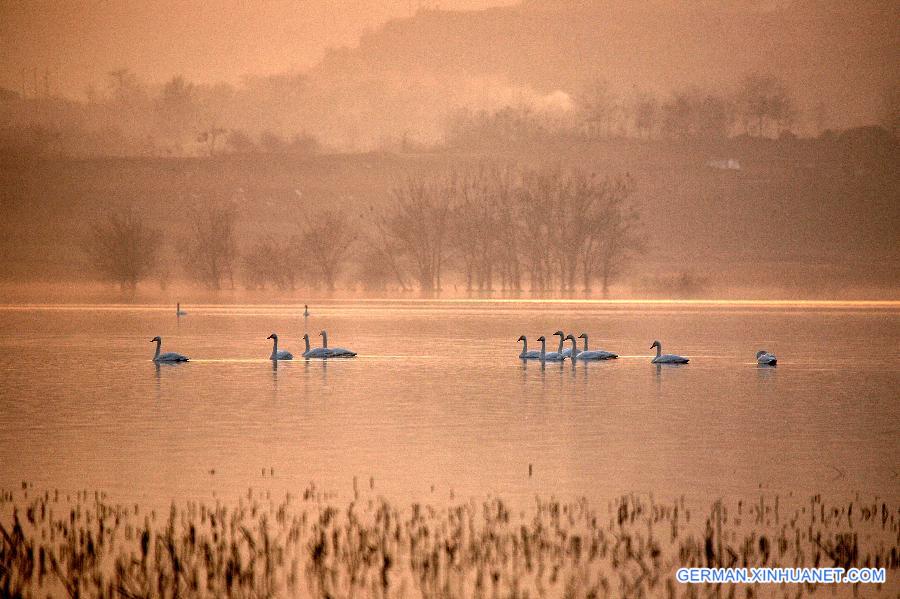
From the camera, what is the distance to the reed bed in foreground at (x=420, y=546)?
12633 mm

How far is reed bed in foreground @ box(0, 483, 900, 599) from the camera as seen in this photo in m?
12.6

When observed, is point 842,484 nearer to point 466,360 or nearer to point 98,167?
point 466,360

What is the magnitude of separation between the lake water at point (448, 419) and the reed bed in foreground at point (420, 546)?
1176 millimetres

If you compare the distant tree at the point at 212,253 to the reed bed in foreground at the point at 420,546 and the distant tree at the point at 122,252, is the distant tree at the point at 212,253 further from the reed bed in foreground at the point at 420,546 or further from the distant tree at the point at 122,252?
the reed bed in foreground at the point at 420,546

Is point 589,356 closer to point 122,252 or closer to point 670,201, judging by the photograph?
point 122,252

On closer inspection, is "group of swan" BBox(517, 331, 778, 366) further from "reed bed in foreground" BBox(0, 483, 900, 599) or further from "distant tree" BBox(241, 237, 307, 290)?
"distant tree" BBox(241, 237, 307, 290)

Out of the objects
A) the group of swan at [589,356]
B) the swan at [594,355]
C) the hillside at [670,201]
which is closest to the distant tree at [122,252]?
the hillside at [670,201]

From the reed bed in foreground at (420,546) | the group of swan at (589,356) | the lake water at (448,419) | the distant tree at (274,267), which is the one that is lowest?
the reed bed in foreground at (420,546)

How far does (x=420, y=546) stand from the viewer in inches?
555

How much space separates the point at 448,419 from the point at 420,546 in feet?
36.6

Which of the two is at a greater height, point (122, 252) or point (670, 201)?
point (670, 201)

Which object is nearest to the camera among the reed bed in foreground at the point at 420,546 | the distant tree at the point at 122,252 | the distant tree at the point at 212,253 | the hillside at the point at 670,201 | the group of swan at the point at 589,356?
the reed bed in foreground at the point at 420,546

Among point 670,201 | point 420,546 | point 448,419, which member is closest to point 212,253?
point 670,201

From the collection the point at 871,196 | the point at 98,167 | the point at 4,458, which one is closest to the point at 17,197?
the point at 98,167
